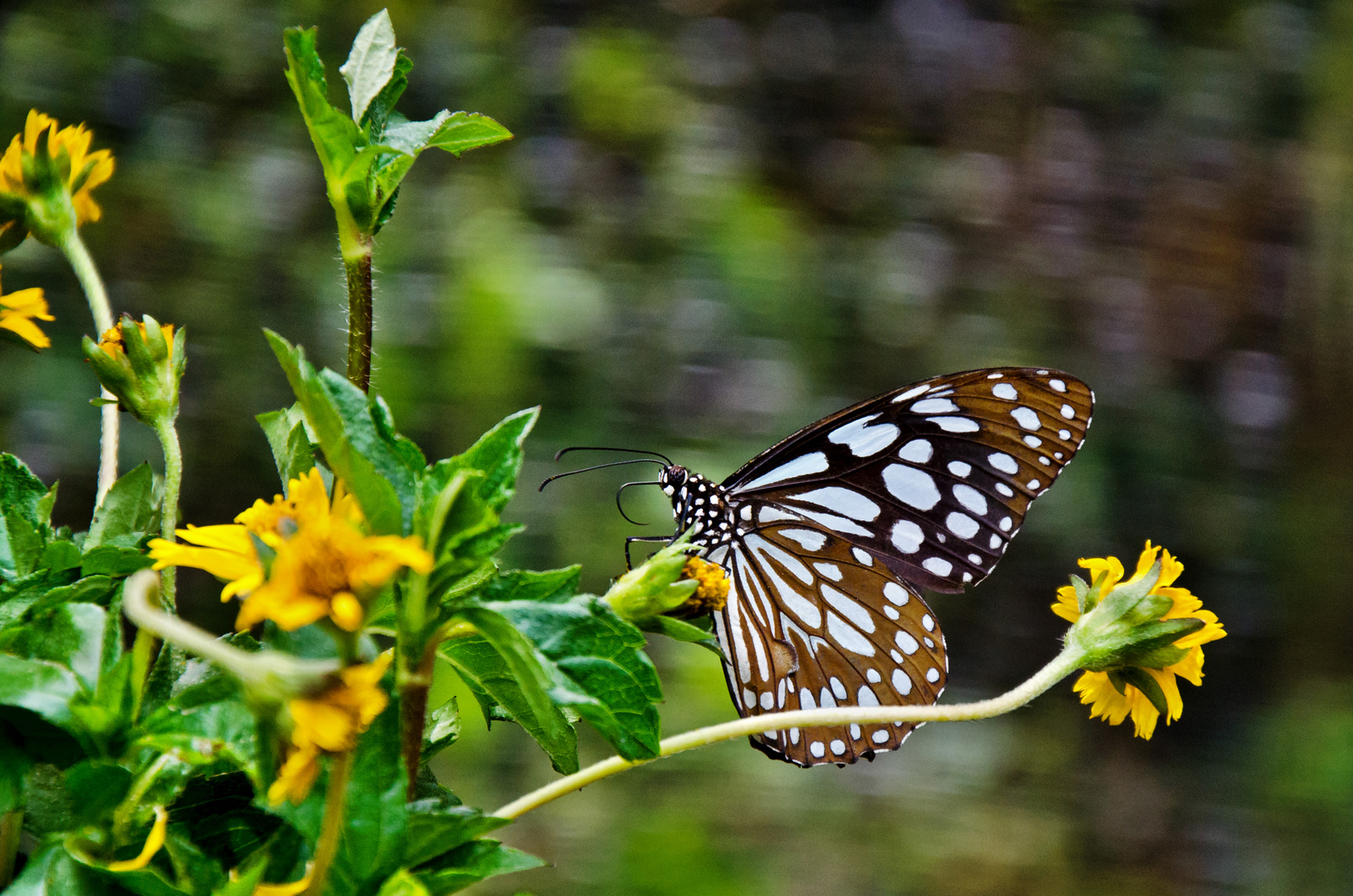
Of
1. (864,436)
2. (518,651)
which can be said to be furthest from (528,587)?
(864,436)

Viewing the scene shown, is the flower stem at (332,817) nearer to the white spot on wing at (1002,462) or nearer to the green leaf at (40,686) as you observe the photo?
the green leaf at (40,686)

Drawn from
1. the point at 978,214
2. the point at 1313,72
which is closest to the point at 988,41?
the point at 978,214

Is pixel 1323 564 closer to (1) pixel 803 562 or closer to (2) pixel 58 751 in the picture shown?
(1) pixel 803 562

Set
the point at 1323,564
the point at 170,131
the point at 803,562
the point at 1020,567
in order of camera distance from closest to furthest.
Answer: the point at 803,562 → the point at 170,131 → the point at 1020,567 → the point at 1323,564

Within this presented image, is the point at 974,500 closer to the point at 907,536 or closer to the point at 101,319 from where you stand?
the point at 907,536

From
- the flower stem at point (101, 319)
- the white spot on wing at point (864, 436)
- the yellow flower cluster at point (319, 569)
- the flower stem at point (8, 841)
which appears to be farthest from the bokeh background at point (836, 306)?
the yellow flower cluster at point (319, 569)

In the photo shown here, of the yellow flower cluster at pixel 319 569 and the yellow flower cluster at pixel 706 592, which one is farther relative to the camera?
the yellow flower cluster at pixel 706 592
